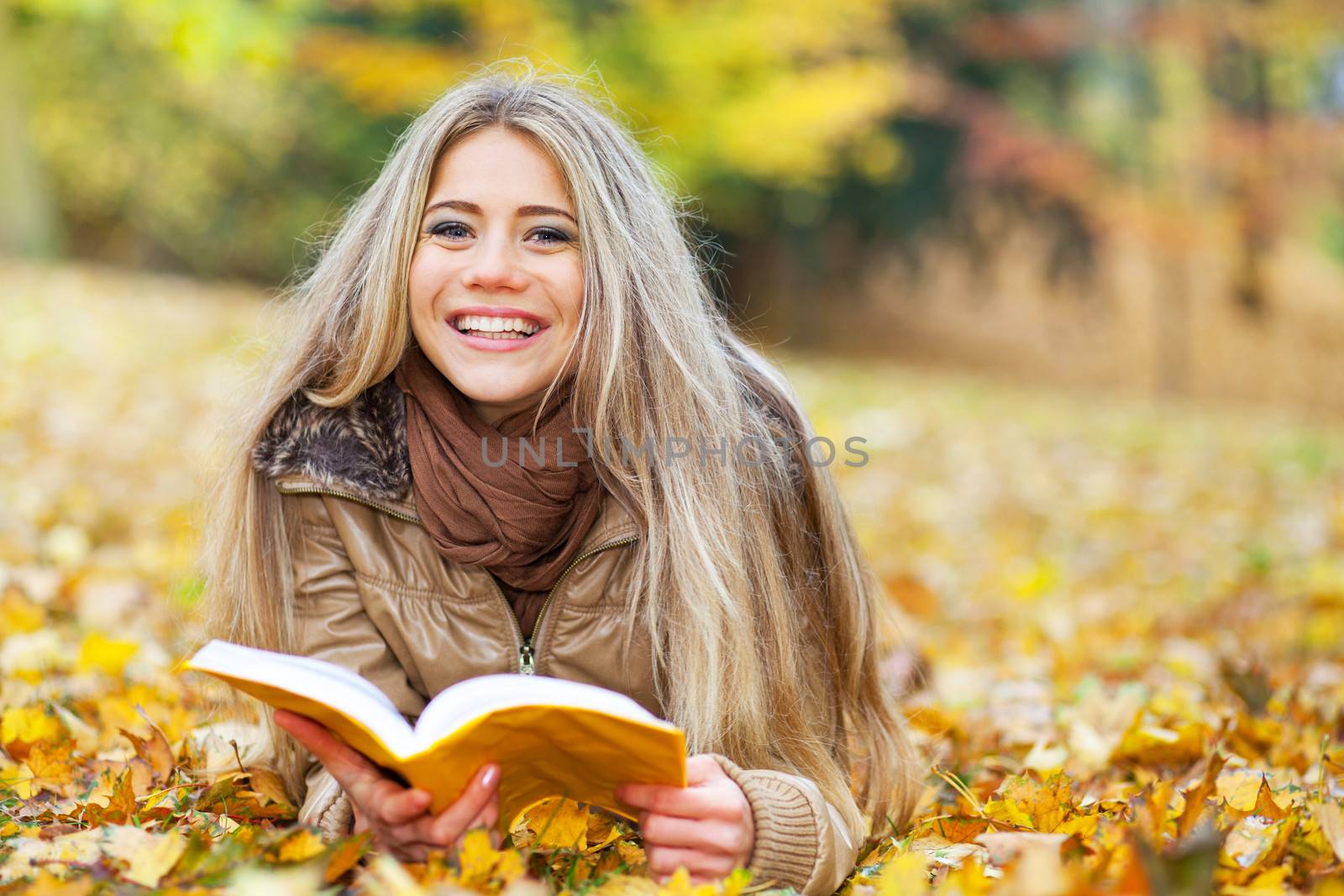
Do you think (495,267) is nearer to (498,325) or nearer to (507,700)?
(498,325)

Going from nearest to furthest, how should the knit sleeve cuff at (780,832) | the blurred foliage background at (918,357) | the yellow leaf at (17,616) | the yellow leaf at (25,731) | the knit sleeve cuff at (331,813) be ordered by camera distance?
the knit sleeve cuff at (780,832) → the knit sleeve cuff at (331,813) → the blurred foliage background at (918,357) → the yellow leaf at (25,731) → the yellow leaf at (17,616)

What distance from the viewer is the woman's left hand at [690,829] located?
5.10 ft

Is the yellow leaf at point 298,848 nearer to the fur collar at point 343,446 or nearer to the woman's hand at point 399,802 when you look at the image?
the woman's hand at point 399,802

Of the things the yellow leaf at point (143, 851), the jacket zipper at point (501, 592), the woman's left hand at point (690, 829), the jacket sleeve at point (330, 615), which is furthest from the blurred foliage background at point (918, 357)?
the jacket zipper at point (501, 592)

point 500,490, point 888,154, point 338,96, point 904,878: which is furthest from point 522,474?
point 888,154

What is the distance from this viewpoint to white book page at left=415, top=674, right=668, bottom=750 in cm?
134

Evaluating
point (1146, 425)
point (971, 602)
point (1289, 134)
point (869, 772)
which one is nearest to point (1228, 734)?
point (869, 772)

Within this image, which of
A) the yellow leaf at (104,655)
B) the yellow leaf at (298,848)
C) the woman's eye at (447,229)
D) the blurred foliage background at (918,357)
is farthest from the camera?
the yellow leaf at (104,655)

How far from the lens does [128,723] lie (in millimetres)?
2281

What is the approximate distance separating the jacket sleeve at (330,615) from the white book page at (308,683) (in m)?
0.44

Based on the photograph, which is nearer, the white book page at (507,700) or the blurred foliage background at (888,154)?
the white book page at (507,700)

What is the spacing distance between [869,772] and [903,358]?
52.6ft

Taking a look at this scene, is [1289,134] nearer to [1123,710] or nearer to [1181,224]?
[1181,224]

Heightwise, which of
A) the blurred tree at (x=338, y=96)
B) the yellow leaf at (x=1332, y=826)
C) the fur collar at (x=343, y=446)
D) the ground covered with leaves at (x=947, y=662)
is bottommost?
the ground covered with leaves at (x=947, y=662)
